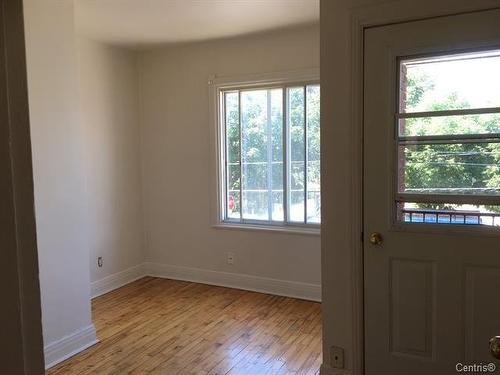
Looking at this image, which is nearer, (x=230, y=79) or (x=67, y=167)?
(x=67, y=167)

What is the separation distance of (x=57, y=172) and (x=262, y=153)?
2.00m

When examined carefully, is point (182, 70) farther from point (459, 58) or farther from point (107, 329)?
point (459, 58)

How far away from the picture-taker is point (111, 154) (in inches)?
174

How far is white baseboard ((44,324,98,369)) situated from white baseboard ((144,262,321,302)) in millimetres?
1583

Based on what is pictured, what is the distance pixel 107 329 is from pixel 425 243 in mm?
2557

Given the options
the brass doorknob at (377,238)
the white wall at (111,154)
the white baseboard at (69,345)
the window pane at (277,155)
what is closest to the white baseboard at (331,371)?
the brass doorknob at (377,238)

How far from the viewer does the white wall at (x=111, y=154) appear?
13.6 ft

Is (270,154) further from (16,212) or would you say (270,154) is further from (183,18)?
(16,212)

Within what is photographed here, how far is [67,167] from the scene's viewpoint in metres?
2.94

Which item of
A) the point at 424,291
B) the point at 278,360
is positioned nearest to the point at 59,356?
the point at 278,360

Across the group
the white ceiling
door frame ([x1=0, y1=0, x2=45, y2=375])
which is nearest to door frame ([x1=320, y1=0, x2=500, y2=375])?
the white ceiling

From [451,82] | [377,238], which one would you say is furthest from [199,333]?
[451,82]

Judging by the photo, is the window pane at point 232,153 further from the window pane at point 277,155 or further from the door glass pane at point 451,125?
the door glass pane at point 451,125

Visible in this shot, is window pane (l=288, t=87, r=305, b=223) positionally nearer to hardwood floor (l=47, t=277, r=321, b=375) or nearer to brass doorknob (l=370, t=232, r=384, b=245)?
hardwood floor (l=47, t=277, r=321, b=375)
